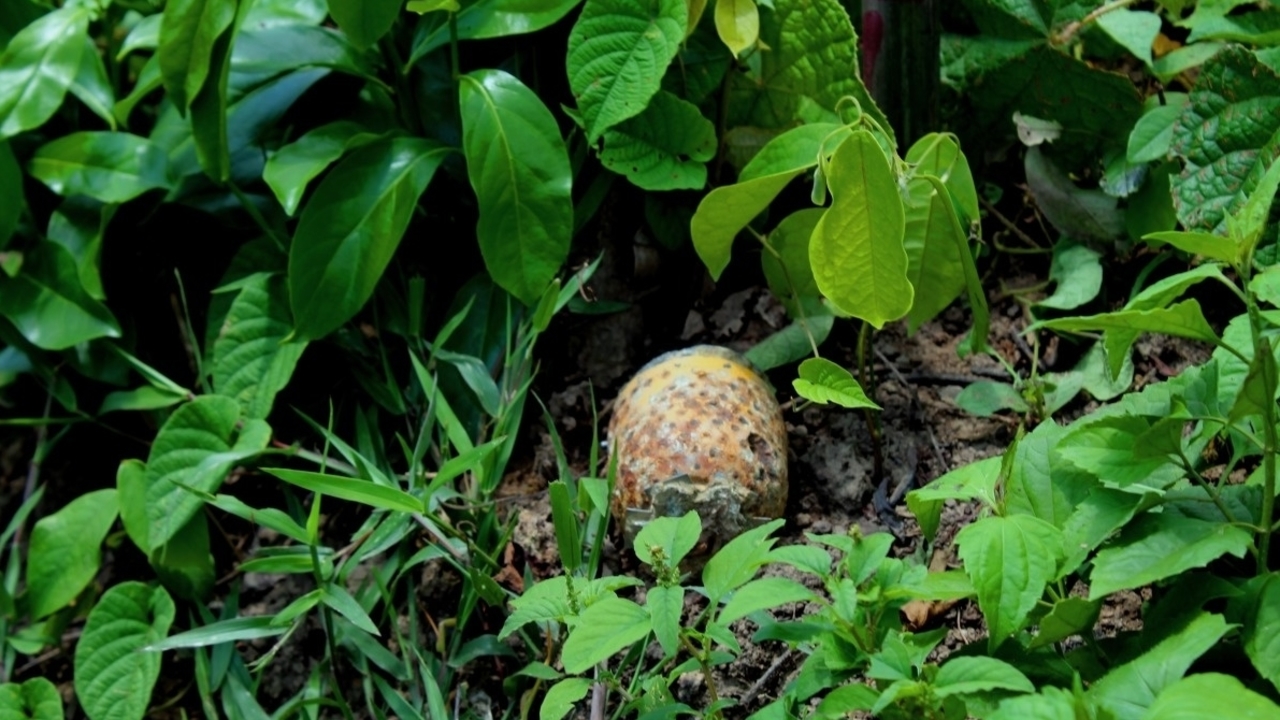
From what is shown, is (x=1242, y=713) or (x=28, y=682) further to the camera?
(x=28, y=682)

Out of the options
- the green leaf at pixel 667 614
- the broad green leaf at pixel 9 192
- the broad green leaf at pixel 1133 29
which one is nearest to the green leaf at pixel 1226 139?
the broad green leaf at pixel 1133 29

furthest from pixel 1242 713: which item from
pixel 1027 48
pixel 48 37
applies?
pixel 48 37

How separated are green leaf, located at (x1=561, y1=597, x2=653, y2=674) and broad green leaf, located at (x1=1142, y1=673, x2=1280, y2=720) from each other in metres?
0.42

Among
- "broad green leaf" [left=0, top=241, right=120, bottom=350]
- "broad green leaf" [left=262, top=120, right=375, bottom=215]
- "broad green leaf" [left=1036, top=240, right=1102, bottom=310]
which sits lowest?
"broad green leaf" [left=0, top=241, right=120, bottom=350]

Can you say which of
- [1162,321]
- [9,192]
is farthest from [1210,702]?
[9,192]

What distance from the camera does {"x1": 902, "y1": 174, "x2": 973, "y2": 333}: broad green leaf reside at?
1.43m

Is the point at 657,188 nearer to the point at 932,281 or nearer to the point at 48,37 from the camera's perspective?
the point at 932,281

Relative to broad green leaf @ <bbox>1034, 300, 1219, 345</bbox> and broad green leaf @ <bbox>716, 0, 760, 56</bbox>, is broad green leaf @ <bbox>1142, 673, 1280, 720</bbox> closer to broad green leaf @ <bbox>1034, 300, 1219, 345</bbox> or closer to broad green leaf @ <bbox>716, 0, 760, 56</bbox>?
broad green leaf @ <bbox>1034, 300, 1219, 345</bbox>

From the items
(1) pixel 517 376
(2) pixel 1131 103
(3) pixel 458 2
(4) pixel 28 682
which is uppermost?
(3) pixel 458 2

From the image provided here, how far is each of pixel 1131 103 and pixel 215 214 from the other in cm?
139

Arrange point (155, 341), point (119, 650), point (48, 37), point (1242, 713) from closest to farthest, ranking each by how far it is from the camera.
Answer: point (1242, 713), point (119, 650), point (48, 37), point (155, 341)

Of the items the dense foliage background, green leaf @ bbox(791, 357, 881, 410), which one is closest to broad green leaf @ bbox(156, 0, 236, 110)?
the dense foliage background

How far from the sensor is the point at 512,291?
1.61 meters

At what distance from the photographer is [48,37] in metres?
1.86
